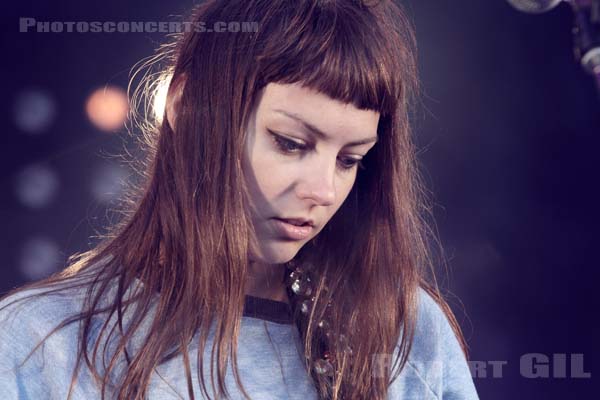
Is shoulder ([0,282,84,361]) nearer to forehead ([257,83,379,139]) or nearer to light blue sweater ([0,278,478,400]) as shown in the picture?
light blue sweater ([0,278,478,400])

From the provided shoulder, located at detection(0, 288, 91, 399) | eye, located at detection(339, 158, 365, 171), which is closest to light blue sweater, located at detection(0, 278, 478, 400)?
shoulder, located at detection(0, 288, 91, 399)

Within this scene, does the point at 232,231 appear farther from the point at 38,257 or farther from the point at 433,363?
the point at 38,257

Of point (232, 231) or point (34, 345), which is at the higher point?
point (232, 231)

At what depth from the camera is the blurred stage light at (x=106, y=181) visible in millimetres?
1958

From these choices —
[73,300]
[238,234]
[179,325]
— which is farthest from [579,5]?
[73,300]

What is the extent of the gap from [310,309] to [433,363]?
0.24m

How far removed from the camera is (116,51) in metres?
2.01

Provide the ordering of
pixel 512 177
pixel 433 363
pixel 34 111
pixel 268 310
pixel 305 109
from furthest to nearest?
pixel 512 177 → pixel 34 111 → pixel 433 363 → pixel 268 310 → pixel 305 109

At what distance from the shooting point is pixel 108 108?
1938 millimetres

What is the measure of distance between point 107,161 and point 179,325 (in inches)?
38.8

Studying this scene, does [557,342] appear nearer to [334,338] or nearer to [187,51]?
[334,338]

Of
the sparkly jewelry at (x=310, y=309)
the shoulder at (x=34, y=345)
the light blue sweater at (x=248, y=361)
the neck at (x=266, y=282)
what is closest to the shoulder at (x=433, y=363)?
the light blue sweater at (x=248, y=361)

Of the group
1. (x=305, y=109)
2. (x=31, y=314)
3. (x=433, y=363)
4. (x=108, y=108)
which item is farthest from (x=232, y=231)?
(x=108, y=108)

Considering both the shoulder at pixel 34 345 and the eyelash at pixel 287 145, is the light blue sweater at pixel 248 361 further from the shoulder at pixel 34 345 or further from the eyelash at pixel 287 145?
the eyelash at pixel 287 145
